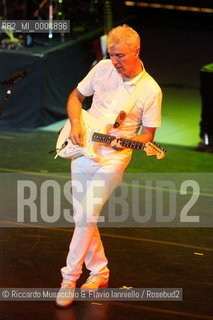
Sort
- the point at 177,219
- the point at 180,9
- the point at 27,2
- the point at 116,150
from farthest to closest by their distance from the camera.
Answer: the point at 180,9 < the point at 27,2 < the point at 177,219 < the point at 116,150

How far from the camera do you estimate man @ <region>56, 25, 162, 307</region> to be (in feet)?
17.4

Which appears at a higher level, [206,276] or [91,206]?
[91,206]

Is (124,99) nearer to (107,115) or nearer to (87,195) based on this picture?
(107,115)

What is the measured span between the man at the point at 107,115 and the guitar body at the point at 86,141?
0.04m

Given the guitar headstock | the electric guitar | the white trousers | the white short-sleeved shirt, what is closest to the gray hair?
the white short-sleeved shirt

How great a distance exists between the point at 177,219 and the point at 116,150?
2.09m

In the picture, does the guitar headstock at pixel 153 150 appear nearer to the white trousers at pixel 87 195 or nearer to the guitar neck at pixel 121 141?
the guitar neck at pixel 121 141

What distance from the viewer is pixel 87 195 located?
546 cm

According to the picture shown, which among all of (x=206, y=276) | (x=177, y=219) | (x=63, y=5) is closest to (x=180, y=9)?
(x=63, y=5)

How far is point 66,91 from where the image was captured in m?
10.7

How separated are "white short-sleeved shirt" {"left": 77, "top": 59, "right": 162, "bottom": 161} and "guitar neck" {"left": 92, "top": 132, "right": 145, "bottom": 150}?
9cm

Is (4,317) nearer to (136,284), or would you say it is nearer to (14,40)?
(136,284)

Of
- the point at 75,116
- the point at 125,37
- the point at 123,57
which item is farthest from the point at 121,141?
the point at 125,37

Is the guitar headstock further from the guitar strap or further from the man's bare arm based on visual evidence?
the man's bare arm
